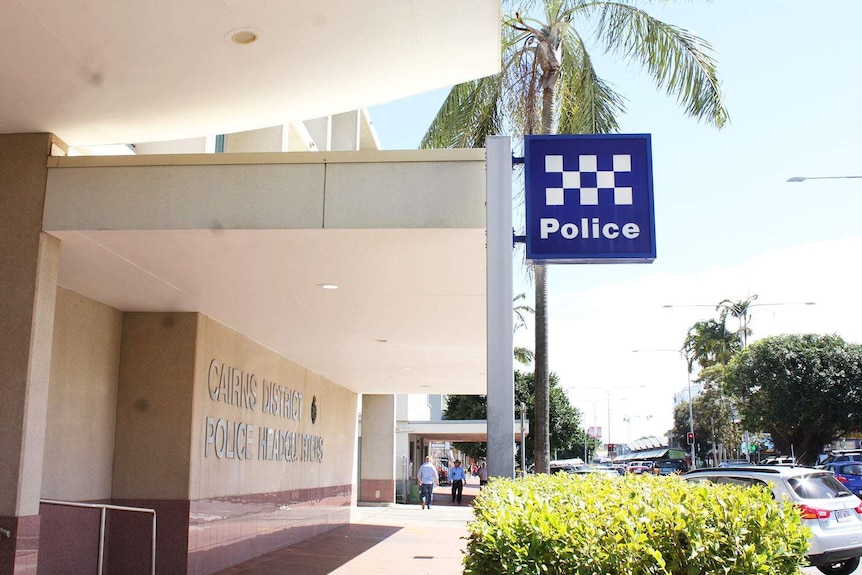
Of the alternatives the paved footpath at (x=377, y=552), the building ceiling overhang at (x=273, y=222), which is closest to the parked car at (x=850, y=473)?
the paved footpath at (x=377, y=552)

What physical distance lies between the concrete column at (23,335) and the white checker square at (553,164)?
452 cm

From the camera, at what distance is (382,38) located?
717cm

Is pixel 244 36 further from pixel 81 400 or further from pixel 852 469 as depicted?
pixel 852 469

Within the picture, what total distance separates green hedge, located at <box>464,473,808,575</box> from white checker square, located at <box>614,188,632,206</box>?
114 inches

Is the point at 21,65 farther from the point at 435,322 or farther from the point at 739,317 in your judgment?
the point at 739,317

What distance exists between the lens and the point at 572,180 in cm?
685

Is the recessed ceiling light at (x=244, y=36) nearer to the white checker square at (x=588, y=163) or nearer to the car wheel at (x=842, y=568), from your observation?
the white checker square at (x=588, y=163)

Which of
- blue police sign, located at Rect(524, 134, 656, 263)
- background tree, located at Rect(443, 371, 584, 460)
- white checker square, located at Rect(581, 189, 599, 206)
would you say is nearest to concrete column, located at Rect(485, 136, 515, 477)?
blue police sign, located at Rect(524, 134, 656, 263)

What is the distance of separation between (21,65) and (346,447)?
57.2ft

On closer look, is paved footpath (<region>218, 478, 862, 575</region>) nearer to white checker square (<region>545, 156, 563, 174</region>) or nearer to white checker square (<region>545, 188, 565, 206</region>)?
white checker square (<region>545, 188, 565, 206</region>)

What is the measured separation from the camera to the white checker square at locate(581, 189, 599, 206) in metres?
6.79

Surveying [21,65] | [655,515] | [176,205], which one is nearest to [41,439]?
[176,205]

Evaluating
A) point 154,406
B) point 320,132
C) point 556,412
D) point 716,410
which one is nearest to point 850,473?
point 320,132

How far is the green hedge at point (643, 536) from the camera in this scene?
3.68 m
